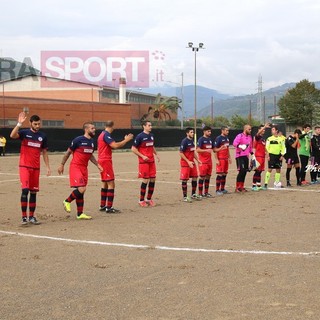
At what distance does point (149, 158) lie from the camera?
40.8 ft

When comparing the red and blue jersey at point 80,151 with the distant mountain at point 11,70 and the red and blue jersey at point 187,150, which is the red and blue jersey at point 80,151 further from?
the distant mountain at point 11,70

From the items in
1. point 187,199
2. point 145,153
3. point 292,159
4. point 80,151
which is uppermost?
point 80,151

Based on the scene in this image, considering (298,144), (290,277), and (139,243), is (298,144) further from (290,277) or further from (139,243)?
(290,277)

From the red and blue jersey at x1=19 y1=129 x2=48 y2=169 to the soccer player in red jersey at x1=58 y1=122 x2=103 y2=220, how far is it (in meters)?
0.75

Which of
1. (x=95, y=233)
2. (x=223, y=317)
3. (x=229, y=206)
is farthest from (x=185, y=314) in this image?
(x=229, y=206)

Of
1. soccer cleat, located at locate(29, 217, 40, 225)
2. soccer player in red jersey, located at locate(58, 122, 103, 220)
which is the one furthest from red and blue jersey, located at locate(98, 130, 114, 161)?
soccer cleat, located at locate(29, 217, 40, 225)

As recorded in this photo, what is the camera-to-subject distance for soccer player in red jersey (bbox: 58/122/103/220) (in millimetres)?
10430

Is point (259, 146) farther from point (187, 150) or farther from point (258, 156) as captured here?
point (187, 150)

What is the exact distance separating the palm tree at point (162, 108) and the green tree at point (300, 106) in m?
19.4

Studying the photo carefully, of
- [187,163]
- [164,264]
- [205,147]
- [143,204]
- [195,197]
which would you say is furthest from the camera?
[205,147]

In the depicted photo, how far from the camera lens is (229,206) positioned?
40.7ft

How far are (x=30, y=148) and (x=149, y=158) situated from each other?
3.33 m

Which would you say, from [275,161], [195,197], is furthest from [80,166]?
[275,161]

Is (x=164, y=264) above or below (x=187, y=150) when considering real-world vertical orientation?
below
